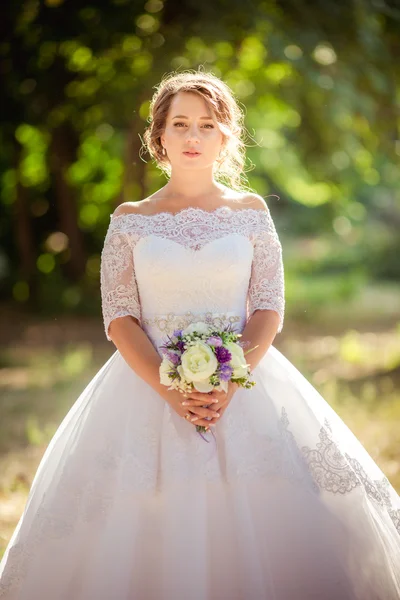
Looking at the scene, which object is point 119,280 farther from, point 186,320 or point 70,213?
point 70,213

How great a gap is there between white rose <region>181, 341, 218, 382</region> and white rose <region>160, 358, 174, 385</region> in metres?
0.09

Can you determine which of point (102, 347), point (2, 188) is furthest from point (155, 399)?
point (2, 188)

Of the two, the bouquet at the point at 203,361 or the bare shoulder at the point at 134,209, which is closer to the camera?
the bouquet at the point at 203,361

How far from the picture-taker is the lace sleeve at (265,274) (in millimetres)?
3748

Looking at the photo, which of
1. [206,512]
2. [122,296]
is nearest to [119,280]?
[122,296]

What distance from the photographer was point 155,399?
3672 mm

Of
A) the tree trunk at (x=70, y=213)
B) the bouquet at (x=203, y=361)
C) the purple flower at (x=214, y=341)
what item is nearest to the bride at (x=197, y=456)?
the bouquet at (x=203, y=361)

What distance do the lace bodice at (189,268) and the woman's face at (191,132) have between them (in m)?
0.22

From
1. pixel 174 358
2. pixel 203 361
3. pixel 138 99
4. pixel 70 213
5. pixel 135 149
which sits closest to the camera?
pixel 203 361

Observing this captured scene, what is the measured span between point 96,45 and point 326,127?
2974mm

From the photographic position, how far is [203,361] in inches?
126

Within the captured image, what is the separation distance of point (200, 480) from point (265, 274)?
3.08 ft

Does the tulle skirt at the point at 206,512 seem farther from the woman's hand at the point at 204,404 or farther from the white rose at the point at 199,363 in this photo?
the white rose at the point at 199,363

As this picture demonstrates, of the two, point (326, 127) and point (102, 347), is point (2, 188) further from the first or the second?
point (326, 127)
